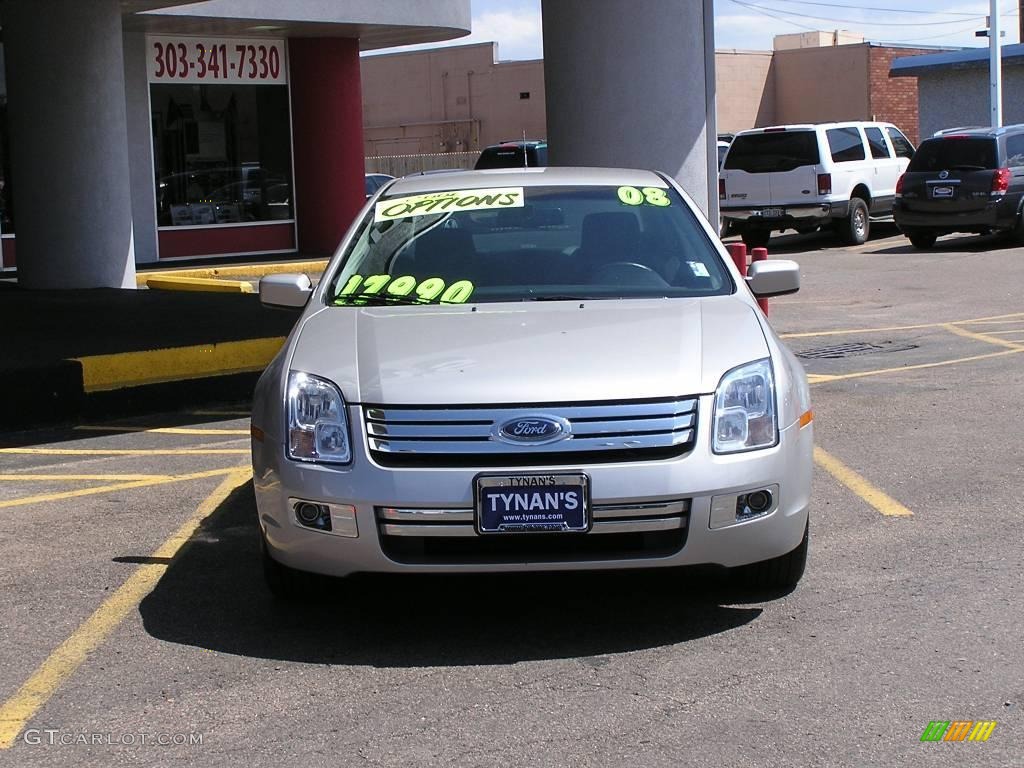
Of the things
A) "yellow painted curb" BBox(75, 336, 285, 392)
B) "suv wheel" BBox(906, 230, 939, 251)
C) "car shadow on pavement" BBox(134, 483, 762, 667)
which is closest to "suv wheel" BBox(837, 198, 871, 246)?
"suv wheel" BBox(906, 230, 939, 251)

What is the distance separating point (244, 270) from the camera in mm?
20156

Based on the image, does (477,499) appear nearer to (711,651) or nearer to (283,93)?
(711,651)

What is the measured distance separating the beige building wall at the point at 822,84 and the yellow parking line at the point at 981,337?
134 feet

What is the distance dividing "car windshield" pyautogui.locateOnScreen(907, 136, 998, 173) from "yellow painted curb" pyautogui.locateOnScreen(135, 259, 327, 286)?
30.4ft

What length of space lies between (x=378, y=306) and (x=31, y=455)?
375 centimetres

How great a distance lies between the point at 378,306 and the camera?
569 cm

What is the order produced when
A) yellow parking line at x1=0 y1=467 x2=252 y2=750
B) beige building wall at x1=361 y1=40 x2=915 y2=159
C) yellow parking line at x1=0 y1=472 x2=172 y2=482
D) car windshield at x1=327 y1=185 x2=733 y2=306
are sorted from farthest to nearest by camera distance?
beige building wall at x1=361 y1=40 x2=915 y2=159
yellow parking line at x1=0 y1=472 x2=172 y2=482
car windshield at x1=327 y1=185 x2=733 y2=306
yellow parking line at x1=0 y1=467 x2=252 y2=750

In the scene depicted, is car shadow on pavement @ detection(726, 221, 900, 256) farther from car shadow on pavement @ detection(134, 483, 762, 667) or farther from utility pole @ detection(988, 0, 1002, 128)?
car shadow on pavement @ detection(134, 483, 762, 667)

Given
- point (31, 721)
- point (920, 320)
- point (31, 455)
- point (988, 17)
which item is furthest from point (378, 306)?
point (988, 17)

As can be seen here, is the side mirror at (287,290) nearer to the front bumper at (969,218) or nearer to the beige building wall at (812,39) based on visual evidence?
the front bumper at (969,218)

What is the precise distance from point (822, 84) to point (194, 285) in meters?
41.8

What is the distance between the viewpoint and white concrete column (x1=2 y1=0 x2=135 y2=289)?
15.9 metres

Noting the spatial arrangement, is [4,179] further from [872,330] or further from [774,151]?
[872,330]

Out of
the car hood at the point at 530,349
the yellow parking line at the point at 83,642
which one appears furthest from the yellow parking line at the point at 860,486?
the yellow parking line at the point at 83,642
